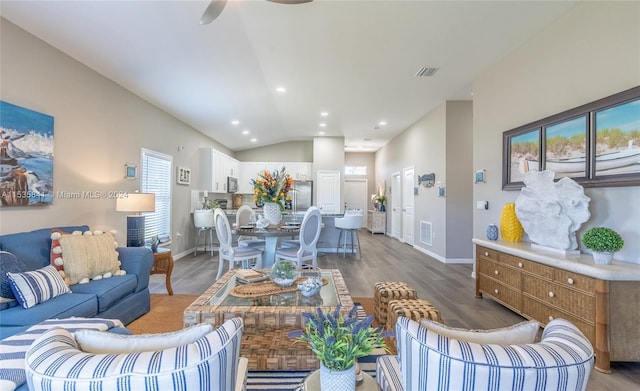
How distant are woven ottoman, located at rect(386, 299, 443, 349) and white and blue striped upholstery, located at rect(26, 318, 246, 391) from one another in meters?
1.65

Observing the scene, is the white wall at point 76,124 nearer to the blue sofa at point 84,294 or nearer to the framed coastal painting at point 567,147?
the blue sofa at point 84,294

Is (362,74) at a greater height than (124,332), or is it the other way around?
(362,74)

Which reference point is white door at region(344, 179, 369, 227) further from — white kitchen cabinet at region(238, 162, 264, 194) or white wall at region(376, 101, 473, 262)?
white wall at region(376, 101, 473, 262)

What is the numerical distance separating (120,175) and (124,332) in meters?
3.17

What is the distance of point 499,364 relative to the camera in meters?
0.79

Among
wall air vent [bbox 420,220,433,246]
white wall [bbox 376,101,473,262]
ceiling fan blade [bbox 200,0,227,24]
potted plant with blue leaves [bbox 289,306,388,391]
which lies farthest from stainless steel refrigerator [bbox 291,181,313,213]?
potted plant with blue leaves [bbox 289,306,388,391]

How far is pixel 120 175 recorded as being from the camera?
4.20 meters

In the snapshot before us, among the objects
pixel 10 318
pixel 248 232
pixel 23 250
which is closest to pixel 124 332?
pixel 10 318

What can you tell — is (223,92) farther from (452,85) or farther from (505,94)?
(505,94)

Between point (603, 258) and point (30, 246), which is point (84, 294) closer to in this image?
point (30, 246)

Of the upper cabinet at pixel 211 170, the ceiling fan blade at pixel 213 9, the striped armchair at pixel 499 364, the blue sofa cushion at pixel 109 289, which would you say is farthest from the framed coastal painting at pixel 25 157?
the upper cabinet at pixel 211 170

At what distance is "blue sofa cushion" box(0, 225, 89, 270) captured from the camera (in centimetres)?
237

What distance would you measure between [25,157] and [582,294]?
486 centimetres

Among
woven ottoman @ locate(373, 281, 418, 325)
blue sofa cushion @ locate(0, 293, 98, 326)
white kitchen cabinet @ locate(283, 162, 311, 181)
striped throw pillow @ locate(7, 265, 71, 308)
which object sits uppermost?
white kitchen cabinet @ locate(283, 162, 311, 181)
